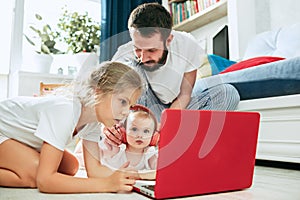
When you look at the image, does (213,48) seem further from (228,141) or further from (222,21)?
(228,141)

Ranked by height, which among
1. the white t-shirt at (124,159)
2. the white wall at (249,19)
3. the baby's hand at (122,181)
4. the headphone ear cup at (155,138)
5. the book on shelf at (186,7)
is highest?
the book on shelf at (186,7)

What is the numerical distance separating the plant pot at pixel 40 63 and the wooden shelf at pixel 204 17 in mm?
1152

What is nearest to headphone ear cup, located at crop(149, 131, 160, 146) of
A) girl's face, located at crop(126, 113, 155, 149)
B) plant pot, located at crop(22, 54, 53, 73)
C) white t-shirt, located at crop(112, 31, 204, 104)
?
girl's face, located at crop(126, 113, 155, 149)

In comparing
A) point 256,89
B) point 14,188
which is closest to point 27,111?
point 14,188

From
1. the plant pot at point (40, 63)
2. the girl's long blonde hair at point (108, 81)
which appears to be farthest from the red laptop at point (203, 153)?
the plant pot at point (40, 63)

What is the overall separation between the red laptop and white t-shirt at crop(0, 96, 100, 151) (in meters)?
0.22

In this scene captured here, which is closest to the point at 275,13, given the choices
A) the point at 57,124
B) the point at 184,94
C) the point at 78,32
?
the point at 78,32

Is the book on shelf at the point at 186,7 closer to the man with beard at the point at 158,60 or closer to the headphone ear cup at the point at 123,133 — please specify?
the man with beard at the point at 158,60

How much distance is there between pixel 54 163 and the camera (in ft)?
2.31

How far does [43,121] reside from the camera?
0.73 metres

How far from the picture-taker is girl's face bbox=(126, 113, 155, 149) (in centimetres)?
64

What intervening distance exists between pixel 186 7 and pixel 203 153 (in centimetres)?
216

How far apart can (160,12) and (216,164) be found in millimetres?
400

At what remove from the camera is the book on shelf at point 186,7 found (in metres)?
2.38
